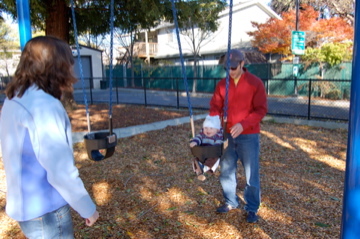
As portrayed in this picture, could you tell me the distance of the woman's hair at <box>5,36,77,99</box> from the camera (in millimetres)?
1593

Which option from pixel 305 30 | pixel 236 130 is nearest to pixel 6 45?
pixel 305 30

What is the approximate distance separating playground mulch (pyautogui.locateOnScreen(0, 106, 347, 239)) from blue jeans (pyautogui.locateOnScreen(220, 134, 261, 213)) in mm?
223

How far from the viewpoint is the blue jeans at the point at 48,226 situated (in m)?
1.63

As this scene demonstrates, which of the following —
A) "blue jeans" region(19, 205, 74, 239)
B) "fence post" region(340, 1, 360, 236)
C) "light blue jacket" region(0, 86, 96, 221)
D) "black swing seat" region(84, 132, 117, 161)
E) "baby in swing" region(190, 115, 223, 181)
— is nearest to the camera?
"light blue jacket" region(0, 86, 96, 221)

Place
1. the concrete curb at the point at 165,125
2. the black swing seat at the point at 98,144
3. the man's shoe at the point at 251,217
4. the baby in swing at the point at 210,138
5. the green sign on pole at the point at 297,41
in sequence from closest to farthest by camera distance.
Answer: the black swing seat at the point at 98,144
the baby in swing at the point at 210,138
the man's shoe at the point at 251,217
the concrete curb at the point at 165,125
the green sign on pole at the point at 297,41

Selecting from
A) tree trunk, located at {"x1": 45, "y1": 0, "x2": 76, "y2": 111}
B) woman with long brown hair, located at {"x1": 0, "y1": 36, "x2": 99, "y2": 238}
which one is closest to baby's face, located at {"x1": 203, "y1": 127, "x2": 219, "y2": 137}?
woman with long brown hair, located at {"x1": 0, "y1": 36, "x2": 99, "y2": 238}

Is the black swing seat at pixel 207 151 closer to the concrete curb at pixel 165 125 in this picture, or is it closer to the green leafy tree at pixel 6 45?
the concrete curb at pixel 165 125

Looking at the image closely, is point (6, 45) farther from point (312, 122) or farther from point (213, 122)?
point (213, 122)

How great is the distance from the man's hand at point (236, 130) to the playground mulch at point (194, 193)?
3.20 ft

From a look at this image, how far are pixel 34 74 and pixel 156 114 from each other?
8.75 metres

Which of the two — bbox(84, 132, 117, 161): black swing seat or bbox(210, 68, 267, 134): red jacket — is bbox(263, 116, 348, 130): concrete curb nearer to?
bbox(210, 68, 267, 134): red jacket

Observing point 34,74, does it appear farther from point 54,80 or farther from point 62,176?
point 62,176

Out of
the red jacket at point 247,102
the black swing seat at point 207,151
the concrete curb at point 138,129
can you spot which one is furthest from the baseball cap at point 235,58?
the concrete curb at point 138,129

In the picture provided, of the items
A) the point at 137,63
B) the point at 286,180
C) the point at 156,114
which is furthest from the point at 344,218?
the point at 137,63
